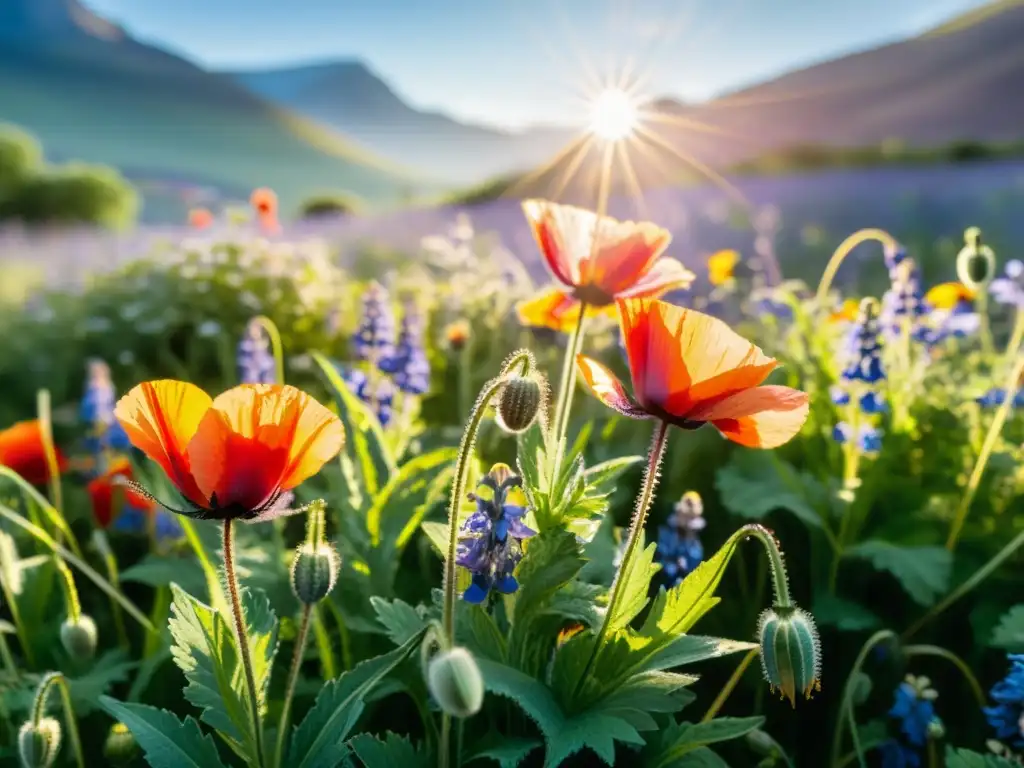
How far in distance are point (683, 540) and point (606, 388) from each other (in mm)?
693

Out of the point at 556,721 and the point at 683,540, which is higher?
the point at 683,540

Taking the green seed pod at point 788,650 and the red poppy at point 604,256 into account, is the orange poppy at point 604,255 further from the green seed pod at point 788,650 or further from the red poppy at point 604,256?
the green seed pod at point 788,650

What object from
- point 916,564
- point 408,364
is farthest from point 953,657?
point 408,364

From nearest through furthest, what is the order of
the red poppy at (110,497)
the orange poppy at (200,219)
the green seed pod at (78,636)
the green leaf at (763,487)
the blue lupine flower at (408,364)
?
the green seed pod at (78,636) < the green leaf at (763,487) < the blue lupine flower at (408,364) < the red poppy at (110,497) < the orange poppy at (200,219)

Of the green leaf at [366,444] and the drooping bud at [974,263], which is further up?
the drooping bud at [974,263]

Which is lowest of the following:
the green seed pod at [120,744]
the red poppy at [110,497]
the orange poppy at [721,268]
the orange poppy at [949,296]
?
the green seed pod at [120,744]

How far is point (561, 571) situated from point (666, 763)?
1.02 feet

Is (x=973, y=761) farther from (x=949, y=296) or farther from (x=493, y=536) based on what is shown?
(x=949, y=296)

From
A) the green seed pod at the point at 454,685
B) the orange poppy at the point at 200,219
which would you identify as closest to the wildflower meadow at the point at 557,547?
the green seed pod at the point at 454,685

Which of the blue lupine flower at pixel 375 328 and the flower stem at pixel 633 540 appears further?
the blue lupine flower at pixel 375 328

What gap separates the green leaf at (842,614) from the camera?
173 cm

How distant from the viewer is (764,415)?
1.04 metres

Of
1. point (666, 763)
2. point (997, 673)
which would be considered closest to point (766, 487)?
point (997, 673)

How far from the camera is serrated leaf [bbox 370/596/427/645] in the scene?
121cm
